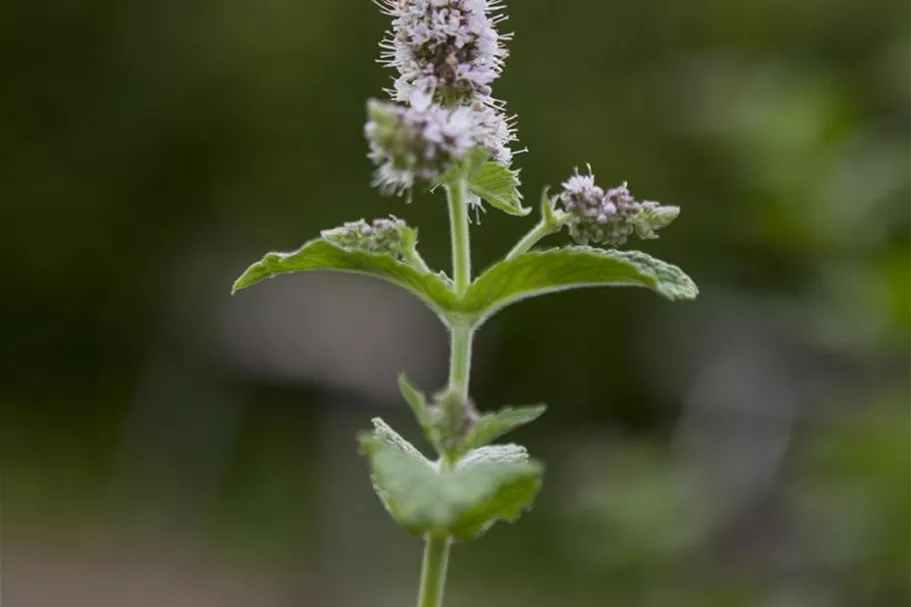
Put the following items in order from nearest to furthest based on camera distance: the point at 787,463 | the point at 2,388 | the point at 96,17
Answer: the point at 787,463 < the point at 96,17 < the point at 2,388

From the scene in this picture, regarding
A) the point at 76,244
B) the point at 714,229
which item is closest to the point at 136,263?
the point at 76,244

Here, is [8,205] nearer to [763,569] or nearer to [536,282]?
[763,569]

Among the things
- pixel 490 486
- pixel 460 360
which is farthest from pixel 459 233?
pixel 490 486

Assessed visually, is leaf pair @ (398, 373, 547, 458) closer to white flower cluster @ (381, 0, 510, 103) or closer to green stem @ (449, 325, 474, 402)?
green stem @ (449, 325, 474, 402)

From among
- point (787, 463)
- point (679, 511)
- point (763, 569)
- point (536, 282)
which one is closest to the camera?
point (536, 282)

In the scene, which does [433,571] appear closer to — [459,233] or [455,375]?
[455,375]

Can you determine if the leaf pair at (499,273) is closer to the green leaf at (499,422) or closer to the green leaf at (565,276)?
the green leaf at (565,276)
